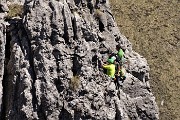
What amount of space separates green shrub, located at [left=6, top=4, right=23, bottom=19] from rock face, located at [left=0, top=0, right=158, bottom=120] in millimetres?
1158

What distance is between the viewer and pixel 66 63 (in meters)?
23.3

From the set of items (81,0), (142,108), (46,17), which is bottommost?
(142,108)

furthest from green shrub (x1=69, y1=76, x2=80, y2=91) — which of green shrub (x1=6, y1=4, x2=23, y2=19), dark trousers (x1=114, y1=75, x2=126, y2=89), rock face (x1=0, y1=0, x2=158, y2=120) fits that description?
green shrub (x1=6, y1=4, x2=23, y2=19)

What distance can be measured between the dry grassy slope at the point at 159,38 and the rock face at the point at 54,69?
825 inches

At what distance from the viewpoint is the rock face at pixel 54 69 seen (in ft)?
74.7

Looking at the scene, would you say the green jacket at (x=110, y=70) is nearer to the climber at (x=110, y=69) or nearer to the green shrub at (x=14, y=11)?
the climber at (x=110, y=69)

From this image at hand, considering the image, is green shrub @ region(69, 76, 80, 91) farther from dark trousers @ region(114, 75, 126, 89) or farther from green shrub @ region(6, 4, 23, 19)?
green shrub @ region(6, 4, 23, 19)

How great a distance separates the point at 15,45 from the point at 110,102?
6565 millimetres

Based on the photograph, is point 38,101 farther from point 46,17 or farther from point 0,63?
point 46,17

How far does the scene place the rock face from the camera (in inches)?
896

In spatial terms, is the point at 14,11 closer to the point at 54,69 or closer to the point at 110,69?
the point at 54,69

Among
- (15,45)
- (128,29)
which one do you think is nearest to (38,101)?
(15,45)

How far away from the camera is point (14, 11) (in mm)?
26875

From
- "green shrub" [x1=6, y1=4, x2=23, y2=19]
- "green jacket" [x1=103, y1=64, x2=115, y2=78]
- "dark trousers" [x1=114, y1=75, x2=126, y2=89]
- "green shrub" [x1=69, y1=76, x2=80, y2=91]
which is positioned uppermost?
"green shrub" [x1=6, y1=4, x2=23, y2=19]
